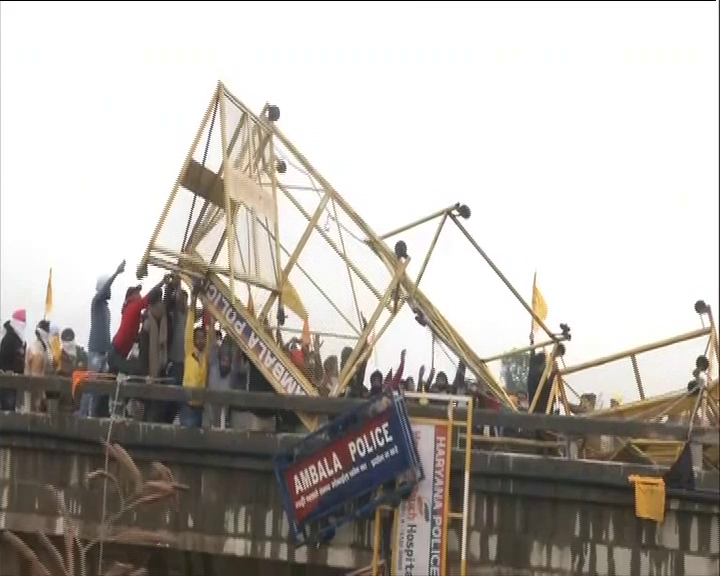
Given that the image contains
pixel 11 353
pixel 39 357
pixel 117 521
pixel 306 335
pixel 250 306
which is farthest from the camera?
pixel 11 353

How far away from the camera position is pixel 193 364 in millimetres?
9102

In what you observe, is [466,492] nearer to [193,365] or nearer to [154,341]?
[193,365]

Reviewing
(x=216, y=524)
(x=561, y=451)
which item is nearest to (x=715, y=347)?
(x=561, y=451)

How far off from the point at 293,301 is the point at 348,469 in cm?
202

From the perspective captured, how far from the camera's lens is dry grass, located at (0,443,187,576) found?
337 inches

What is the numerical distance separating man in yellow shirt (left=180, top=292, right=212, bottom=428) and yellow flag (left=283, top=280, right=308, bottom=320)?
2.64 ft

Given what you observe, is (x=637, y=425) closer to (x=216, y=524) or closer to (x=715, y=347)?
(x=715, y=347)

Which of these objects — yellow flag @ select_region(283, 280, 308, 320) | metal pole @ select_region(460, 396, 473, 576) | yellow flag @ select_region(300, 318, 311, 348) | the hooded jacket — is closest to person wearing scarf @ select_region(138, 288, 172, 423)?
yellow flag @ select_region(283, 280, 308, 320)

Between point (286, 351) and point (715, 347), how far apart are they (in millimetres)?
3861

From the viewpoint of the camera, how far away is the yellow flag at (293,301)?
9.50 meters

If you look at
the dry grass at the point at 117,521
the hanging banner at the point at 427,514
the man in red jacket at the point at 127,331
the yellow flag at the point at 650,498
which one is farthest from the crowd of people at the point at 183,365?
the yellow flag at the point at 650,498

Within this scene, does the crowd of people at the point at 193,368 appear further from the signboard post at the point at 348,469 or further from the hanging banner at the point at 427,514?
the hanging banner at the point at 427,514

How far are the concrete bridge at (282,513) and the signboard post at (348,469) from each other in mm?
172

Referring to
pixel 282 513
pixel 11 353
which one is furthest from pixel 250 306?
pixel 11 353
